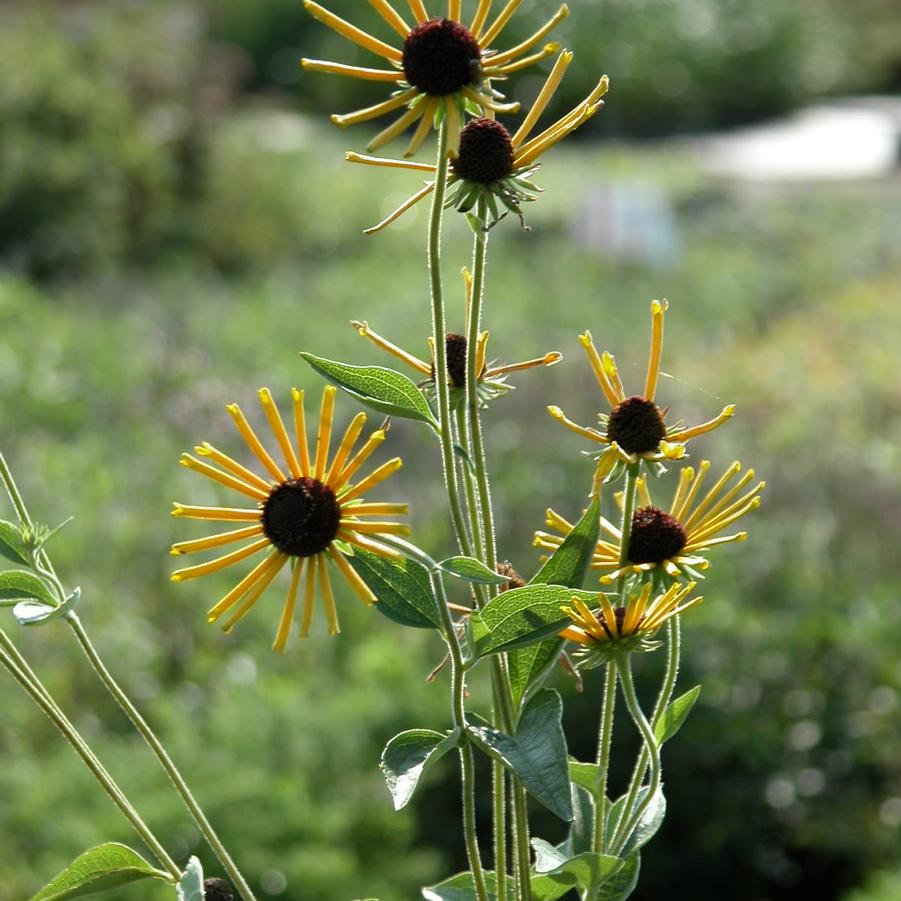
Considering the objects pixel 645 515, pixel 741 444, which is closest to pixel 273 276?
pixel 741 444

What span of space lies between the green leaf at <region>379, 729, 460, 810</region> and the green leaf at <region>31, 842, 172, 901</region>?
142 millimetres

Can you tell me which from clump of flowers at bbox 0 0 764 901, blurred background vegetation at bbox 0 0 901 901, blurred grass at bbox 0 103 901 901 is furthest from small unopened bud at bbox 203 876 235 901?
blurred background vegetation at bbox 0 0 901 901

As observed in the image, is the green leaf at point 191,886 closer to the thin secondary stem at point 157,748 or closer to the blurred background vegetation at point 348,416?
the thin secondary stem at point 157,748

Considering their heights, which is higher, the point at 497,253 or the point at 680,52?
the point at 680,52

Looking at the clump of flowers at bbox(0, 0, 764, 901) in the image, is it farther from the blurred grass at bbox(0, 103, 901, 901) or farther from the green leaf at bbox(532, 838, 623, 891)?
the blurred grass at bbox(0, 103, 901, 901)

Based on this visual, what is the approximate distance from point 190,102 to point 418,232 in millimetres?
1955

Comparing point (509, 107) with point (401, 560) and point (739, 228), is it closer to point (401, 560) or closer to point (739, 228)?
point (401, 560)

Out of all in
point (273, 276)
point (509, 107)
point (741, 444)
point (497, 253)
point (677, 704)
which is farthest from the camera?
point (497, 253)

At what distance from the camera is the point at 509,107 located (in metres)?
0.66

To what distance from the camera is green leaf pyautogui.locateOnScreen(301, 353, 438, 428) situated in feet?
2.47

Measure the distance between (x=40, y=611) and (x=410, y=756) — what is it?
0.71ft

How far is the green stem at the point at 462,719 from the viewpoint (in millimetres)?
712

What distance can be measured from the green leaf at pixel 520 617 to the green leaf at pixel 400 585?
33mm

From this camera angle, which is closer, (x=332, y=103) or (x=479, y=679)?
(x=479, y=679)
